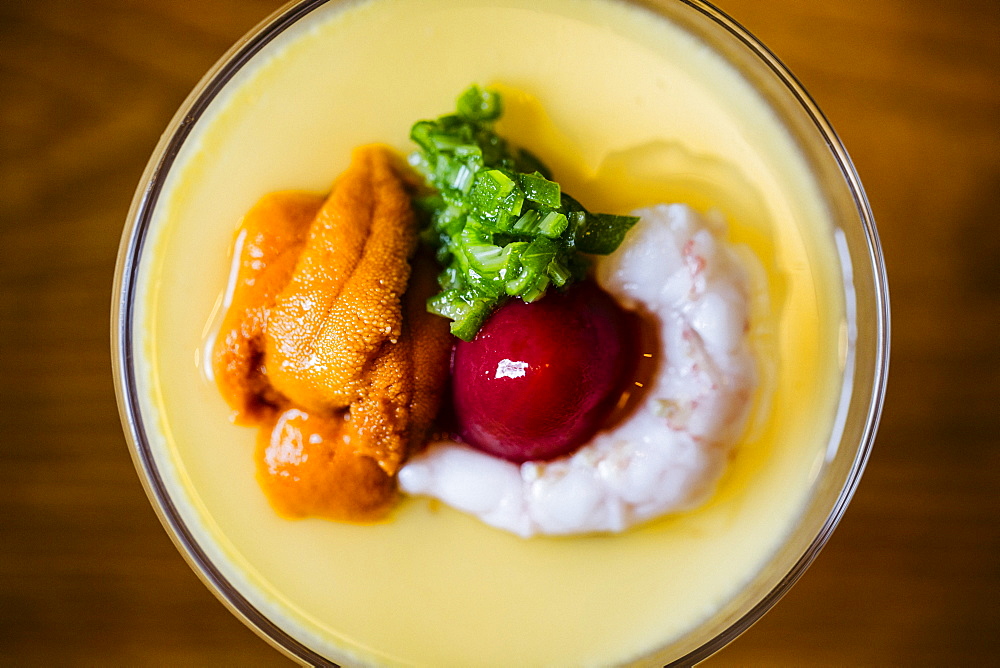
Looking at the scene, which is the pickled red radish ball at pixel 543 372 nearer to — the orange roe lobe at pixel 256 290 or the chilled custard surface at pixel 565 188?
the chilled custard surface at pixel 565 188

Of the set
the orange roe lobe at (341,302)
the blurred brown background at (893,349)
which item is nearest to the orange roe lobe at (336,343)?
the orange roe lobe at (341,302)

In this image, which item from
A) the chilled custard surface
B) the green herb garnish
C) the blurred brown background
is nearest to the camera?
the green herb garnish

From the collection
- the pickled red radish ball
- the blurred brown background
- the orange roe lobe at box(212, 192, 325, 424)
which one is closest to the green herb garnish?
the pickled red radish ball

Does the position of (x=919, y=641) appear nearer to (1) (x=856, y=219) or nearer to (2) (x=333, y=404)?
(1) (x=856, y=219)

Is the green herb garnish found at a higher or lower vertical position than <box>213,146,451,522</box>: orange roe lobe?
higher

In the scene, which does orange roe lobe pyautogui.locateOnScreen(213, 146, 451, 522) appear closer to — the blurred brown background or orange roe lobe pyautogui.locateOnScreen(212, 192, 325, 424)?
Result: orange roe lobe pyautogui.locateOnScreen(212, 192, 325, 424)

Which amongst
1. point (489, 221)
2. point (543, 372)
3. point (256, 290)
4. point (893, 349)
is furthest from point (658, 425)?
point (893, 349)
